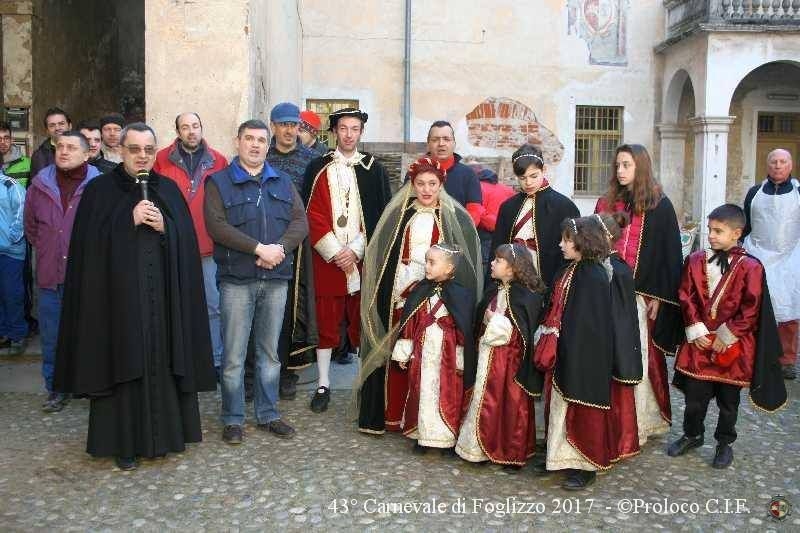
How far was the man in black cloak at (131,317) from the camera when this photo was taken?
4.27 m

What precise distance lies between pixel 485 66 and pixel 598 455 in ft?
43.2

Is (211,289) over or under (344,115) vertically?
under

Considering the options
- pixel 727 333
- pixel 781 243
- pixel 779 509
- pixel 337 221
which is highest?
pixel 337 221

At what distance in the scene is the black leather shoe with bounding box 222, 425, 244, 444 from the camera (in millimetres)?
4719

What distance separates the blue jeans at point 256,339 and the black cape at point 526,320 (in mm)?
1187

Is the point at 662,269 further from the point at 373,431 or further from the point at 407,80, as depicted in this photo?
the point at 407,80

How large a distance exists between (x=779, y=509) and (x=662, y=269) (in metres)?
1.47

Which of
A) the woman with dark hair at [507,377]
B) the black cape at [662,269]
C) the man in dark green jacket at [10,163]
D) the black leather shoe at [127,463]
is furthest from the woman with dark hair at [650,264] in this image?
the man in dark green jacket at [10,163]


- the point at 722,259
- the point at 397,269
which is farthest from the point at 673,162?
the point at 397,269

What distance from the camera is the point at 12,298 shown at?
676 cm

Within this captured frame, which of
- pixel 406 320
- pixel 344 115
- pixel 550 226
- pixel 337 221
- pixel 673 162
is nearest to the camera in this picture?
pixel 406 320

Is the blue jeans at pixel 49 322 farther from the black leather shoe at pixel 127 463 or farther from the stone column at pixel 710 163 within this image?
the stone column at pixel 710 163

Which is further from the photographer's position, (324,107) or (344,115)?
(324,107)

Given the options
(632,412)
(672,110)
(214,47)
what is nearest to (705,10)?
(672,110)
